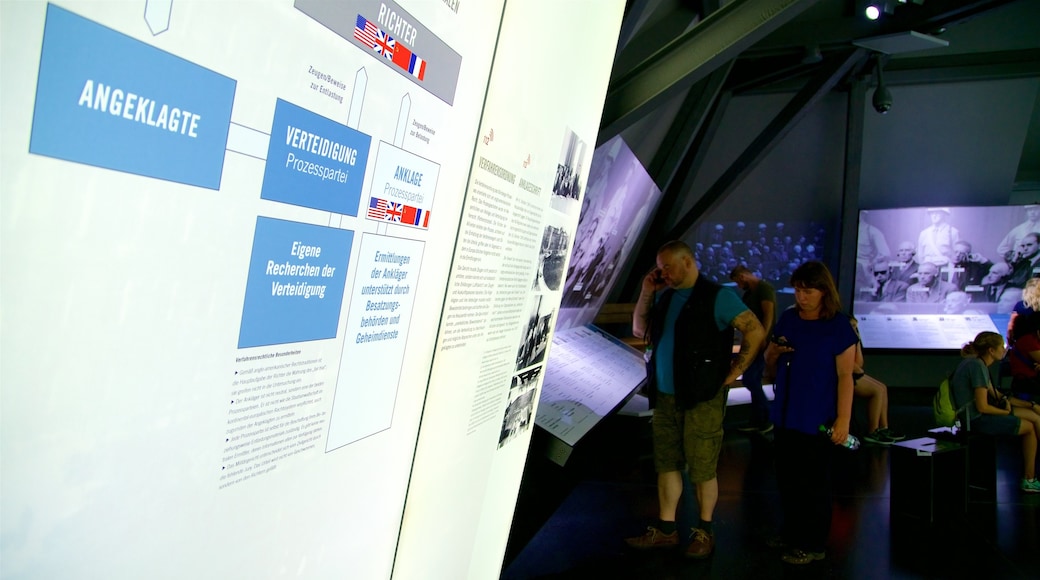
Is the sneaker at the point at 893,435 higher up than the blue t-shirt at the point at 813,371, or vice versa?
the blue t-shirt at the point at 813,371

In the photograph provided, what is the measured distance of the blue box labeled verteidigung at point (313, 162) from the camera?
114 cm

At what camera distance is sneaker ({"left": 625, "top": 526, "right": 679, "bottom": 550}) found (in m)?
4.39

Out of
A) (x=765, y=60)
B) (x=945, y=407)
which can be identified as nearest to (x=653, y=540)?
(x=945, y=407)

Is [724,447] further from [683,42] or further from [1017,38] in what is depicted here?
[1017,38]

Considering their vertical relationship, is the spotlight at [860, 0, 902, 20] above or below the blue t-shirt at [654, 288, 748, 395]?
above

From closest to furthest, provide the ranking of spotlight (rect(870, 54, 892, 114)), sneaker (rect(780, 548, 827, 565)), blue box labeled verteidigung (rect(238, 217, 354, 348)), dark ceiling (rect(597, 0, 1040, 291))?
blue box labeled verteidigung (rect(238, 217, 354, 348)) < dark ceiling (rect(597, 0, 1040, 291)) < sneaker (rect(780, 548, 827, 565)) < spotlight (rect(870, 54, 892, 114))

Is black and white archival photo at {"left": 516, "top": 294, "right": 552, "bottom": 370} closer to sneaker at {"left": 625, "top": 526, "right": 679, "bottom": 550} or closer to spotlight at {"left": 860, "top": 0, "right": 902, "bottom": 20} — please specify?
sneaker at {"left": 625, "top": 526, "right": 679, "bottom": 550}

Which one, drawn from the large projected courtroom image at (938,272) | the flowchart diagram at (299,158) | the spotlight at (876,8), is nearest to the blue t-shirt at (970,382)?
the spotlight at (876,8)

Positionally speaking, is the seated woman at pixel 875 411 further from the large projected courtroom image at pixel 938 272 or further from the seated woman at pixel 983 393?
the large projected courtroom image at pixel 938 272

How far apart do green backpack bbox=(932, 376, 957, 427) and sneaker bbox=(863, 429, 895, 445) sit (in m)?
1.85

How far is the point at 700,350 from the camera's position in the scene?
406cm

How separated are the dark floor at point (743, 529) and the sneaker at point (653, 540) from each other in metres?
0.06

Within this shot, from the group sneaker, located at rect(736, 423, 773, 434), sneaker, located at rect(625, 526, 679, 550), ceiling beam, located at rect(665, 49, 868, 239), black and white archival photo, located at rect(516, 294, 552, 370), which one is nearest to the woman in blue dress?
sneaker, located at rect(625, 526, 679, 550)

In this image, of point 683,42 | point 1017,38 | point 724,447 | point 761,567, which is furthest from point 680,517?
point 1017,38
